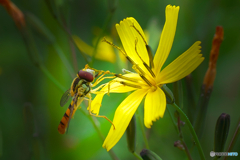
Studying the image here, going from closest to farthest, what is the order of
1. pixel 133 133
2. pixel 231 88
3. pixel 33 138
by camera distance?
pixel 133 133, pixel 33 138, pixel 231 88

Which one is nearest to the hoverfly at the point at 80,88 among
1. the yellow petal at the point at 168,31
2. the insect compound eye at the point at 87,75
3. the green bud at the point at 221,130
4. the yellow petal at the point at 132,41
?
the insect compound eye at the point at 87,75


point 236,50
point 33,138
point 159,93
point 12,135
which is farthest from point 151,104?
point 12,135

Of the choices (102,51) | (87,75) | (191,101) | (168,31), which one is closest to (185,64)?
(168,31)

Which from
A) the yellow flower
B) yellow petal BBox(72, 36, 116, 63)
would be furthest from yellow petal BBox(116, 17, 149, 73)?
yellow petal BBox(72, 36, 116, 63)

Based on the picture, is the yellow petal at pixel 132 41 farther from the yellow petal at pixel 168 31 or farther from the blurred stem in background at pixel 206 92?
the blurred stem in background at pixel 206 92

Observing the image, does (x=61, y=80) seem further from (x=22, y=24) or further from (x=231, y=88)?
(x=231, y=88)

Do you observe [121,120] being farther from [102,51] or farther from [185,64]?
[102,51]

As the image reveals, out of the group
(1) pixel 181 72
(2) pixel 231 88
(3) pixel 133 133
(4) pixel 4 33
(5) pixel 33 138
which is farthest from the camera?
(4) pixel 4 33
